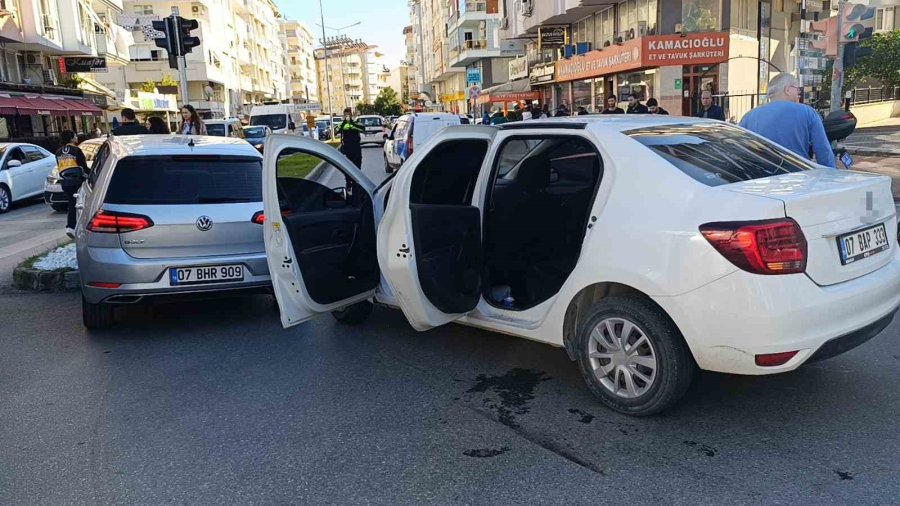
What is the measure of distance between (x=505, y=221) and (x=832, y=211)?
2.19 meters

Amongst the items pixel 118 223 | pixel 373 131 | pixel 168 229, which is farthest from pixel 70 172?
pixel 373 131

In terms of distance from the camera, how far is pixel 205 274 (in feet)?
18.7

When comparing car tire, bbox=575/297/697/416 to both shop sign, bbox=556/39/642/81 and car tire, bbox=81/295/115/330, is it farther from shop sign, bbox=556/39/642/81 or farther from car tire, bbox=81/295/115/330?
shop sign, bbox=556/39/642/81

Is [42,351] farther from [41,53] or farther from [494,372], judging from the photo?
[41,53]

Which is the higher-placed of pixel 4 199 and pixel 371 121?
pixel 371 121

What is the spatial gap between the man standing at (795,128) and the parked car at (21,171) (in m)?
16.6

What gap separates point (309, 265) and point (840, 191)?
3.29 meters

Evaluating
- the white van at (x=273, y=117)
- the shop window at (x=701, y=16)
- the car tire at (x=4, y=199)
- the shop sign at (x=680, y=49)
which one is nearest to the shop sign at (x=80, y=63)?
the white van at (x=273, y=117)

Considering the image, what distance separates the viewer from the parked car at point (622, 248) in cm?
343

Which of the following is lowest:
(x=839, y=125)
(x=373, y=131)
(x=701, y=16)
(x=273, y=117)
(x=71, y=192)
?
(x=71, y=192)

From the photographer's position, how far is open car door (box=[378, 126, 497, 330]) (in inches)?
177

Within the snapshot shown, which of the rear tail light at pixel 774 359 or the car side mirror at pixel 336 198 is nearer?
the rear tail light at pixel 774 359

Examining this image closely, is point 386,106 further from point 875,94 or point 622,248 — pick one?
point 622,248

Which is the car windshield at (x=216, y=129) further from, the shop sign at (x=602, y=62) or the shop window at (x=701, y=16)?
the shop window at (x=701, y=16)
